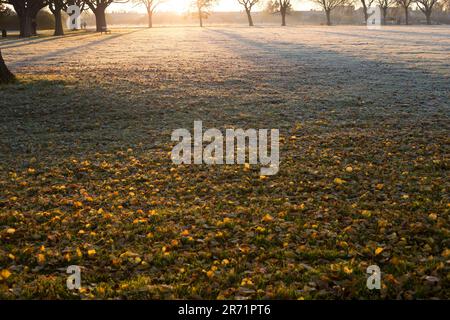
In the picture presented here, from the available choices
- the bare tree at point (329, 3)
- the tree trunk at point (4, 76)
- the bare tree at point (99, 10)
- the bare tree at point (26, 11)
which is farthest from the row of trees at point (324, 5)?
the tree trunk at point (4, 76)

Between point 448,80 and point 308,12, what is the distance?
462 ft

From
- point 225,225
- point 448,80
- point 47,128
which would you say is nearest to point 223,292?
point 225,225

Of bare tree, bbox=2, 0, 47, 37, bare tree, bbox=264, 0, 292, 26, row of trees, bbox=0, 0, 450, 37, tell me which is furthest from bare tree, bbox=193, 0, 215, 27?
bare tree, bbox=2, 0, 47, 37

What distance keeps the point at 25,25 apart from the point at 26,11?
1.76m

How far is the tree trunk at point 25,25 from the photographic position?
53906mm

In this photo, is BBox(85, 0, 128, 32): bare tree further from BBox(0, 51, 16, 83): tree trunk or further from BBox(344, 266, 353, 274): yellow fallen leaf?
BBox(344, 266, 353, 274): yellow fallen leaf

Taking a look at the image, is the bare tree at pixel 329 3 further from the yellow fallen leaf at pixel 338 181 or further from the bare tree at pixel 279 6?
the yellow fallen leaf at pixel 338 181

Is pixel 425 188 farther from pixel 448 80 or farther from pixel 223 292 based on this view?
pixel 448 80

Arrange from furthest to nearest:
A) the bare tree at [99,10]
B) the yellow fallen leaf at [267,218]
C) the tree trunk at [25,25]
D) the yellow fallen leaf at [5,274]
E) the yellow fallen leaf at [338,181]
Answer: the bare tree at [99,10] < the tree trunk at [25,25] < the yellow fallen leaf at [338,181] < the yellow fallen leaf at [267,218] < the yellow fallen leaf at [5,274]

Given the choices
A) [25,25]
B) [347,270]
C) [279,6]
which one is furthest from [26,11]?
[279,6]

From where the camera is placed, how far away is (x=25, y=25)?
54.5 metres

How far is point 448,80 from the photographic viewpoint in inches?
789

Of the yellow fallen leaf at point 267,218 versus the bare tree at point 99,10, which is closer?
the yellow fallen leaf at point 267,218

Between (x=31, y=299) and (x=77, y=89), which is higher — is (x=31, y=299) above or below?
below
